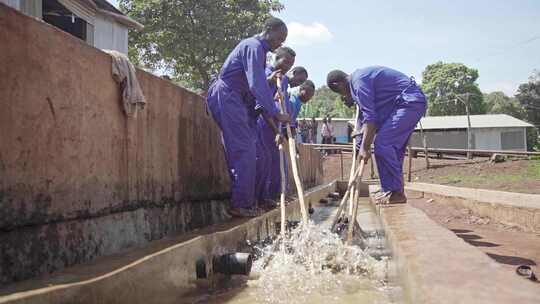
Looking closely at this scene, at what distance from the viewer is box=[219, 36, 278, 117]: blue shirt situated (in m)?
4.19

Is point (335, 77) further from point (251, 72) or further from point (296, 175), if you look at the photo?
point (296, 175)

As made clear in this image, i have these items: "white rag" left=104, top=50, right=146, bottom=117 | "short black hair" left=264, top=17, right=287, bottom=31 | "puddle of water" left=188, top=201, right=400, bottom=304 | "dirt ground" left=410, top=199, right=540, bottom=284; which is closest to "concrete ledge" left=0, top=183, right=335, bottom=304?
"puddle of water" left=188, top=201, right=400, bottom=304

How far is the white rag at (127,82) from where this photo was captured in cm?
322

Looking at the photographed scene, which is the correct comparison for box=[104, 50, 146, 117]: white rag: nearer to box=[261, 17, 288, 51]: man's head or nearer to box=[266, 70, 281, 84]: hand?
box=[261, 17, 288, 51]: man's head

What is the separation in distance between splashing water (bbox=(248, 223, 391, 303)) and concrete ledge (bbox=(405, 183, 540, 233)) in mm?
2054

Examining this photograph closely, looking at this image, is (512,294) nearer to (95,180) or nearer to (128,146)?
(95,180)

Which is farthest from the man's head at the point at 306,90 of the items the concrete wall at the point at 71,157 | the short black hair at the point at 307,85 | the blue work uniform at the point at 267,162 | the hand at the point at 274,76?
the concrete wall at the point at 71,157

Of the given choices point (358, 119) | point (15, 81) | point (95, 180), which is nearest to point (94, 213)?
point (95, 180)

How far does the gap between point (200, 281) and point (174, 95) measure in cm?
203

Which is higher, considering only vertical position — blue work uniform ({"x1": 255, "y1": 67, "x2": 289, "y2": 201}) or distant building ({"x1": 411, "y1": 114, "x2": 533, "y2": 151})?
distant building ({"x1": 411, "y1": 114, "x2": 533, "y2": 151})

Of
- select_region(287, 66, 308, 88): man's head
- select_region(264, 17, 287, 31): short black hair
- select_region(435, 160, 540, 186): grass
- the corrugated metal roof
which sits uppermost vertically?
the corrugated metal roof

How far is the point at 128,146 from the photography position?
3.40 meters

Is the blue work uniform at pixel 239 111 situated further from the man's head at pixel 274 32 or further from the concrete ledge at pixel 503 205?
the concrete ledge at pixel 503 205

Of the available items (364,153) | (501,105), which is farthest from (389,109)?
(501,105)
